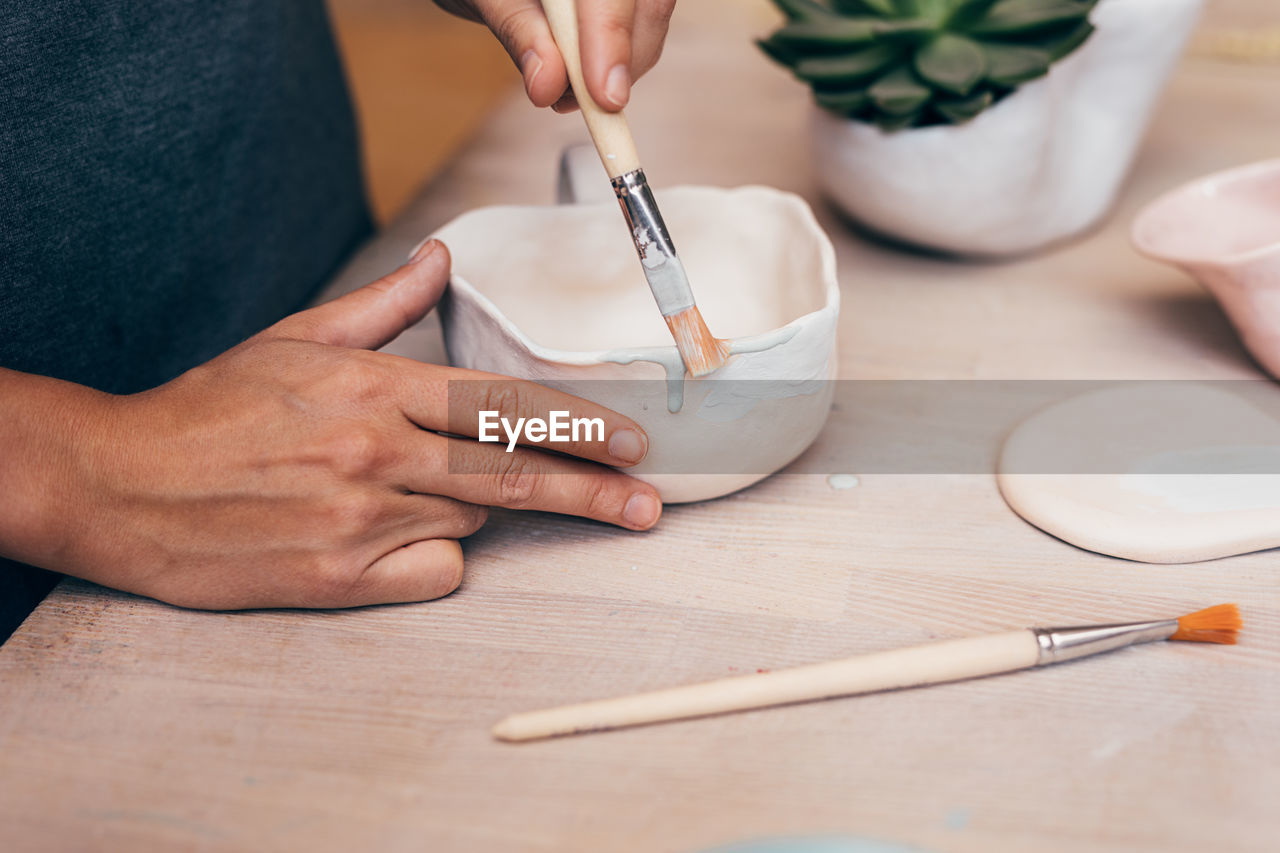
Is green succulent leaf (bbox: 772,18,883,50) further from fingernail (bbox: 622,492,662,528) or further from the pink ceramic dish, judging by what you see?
fingernail (bbox: 622,492,662,528)

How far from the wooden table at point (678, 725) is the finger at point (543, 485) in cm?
3

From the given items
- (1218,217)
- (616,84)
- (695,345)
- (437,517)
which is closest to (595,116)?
(616,84)

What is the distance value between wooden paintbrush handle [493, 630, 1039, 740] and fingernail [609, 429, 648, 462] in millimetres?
133

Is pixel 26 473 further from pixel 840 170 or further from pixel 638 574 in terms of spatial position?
pixel 840 170

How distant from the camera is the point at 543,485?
556 millimetres

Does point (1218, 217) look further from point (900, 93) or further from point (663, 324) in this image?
point (663, 324)

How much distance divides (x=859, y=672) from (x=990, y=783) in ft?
0.24

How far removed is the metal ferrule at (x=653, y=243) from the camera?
53cm

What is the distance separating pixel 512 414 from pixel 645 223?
0.42 feet

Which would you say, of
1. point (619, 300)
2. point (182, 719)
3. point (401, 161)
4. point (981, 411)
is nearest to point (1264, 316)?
point (981, 411)

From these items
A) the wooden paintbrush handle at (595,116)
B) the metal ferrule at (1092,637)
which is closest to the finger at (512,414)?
the wooden paintbrush handle at (595,116)

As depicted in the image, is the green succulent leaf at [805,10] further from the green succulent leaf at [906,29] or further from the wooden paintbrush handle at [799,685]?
the wooden paintbrush handle at [799,685]

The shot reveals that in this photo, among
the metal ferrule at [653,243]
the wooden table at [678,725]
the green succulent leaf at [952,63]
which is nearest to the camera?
the wooden table at [678,725]

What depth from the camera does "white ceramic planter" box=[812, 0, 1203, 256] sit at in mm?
736
